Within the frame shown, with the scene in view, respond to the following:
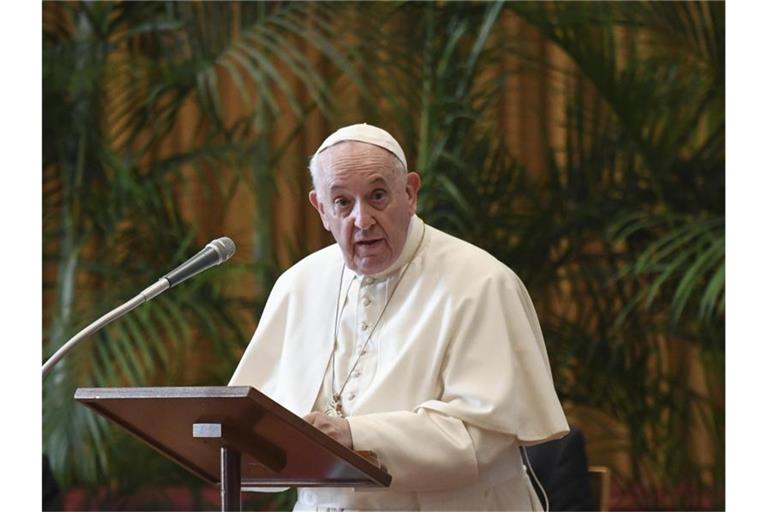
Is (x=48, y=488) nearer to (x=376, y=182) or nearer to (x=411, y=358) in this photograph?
(x=411, y=358)

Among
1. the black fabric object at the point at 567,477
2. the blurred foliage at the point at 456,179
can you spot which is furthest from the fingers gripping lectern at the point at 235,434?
the blurred foliage at the point at 456,179

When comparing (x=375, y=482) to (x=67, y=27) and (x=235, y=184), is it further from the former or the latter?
(x=67, y=27)

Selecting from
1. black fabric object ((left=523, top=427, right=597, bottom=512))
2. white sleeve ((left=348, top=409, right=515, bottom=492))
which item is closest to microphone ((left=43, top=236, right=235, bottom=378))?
white sleeve ((left=348, top=409, right=515, bottom=492))

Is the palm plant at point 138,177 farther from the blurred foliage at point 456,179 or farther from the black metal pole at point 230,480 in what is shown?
the black metal pole at point 230,480

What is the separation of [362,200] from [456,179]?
342 centimetres

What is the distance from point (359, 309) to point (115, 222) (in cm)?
336

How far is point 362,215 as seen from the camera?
3.71 m

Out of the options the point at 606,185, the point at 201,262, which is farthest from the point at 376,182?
the point at 606,185

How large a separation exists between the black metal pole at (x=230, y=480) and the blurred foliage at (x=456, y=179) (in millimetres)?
3564

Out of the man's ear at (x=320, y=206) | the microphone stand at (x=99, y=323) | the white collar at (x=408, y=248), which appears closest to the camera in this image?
the microphone stand at (x=99, y=323)

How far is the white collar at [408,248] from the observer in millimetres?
3949

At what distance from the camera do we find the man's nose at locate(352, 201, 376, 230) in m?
3.71

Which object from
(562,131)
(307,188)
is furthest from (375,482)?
(562,131)

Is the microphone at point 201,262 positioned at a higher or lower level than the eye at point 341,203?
lower
